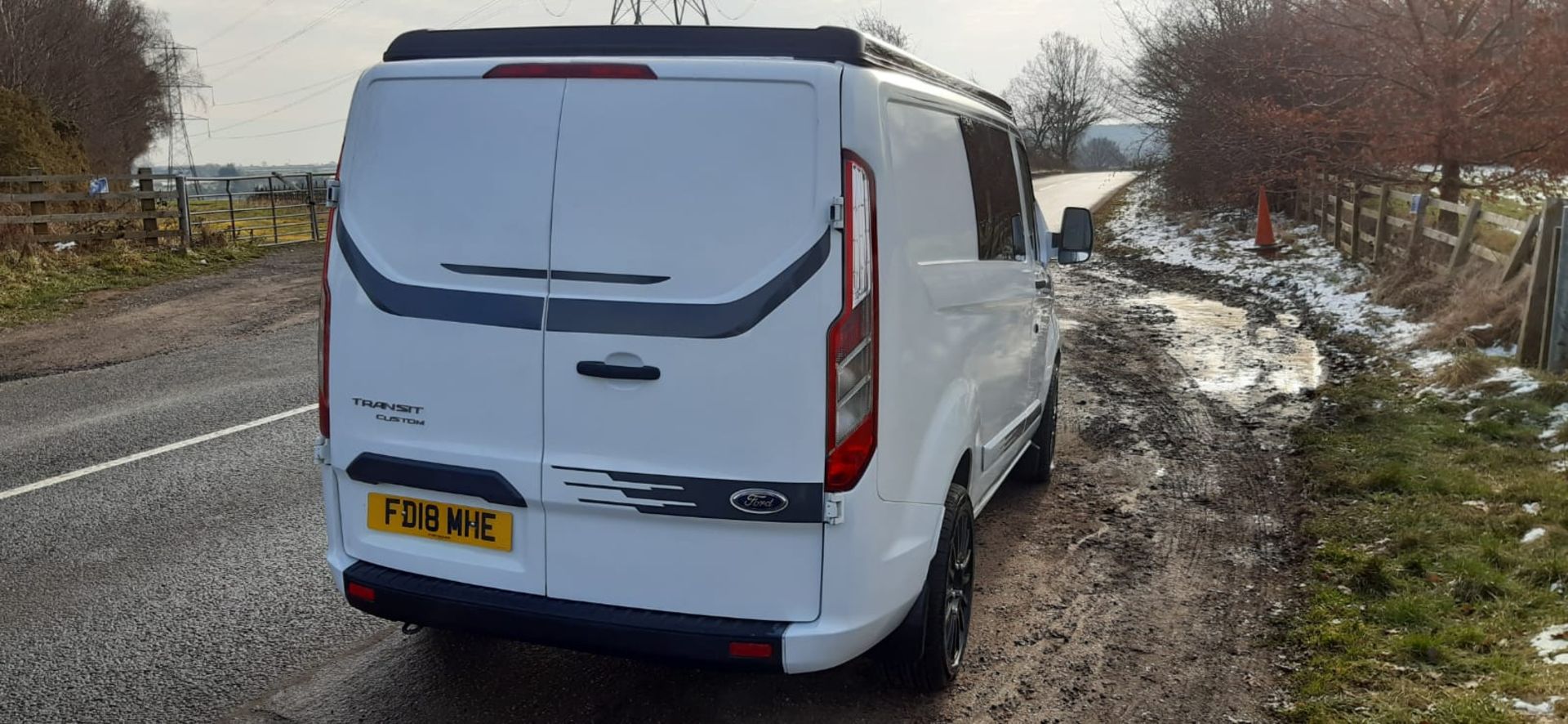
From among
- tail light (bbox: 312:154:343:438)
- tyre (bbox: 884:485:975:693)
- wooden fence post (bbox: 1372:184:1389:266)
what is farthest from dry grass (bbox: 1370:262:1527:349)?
tail light (bbox: 312:154:343:438)

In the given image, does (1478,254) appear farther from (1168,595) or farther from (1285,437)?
(1168,595)

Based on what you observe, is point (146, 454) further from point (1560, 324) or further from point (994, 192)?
point (1560, 324)

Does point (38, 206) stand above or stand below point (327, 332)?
below

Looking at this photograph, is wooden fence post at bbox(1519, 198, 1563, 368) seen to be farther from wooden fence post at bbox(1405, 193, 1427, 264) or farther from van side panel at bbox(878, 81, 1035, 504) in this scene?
van side panel at bbox(878, 81, 1035, 504)

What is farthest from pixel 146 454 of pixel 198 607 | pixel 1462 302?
pixel 1462 302

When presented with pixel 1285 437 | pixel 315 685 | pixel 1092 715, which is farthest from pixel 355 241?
pixel 1285 437

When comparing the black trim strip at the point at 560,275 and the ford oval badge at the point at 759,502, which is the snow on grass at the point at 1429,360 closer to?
the ford oval badge at the point at 759,502

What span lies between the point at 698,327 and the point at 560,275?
44cm

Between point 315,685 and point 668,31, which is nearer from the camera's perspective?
point 668,31

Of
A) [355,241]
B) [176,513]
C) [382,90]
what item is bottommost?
[176,513]

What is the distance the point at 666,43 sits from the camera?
Result: 125 inches

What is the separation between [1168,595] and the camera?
15.8 feet

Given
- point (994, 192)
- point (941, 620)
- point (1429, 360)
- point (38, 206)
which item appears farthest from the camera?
point (38, 206)

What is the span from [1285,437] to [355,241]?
6.37m
